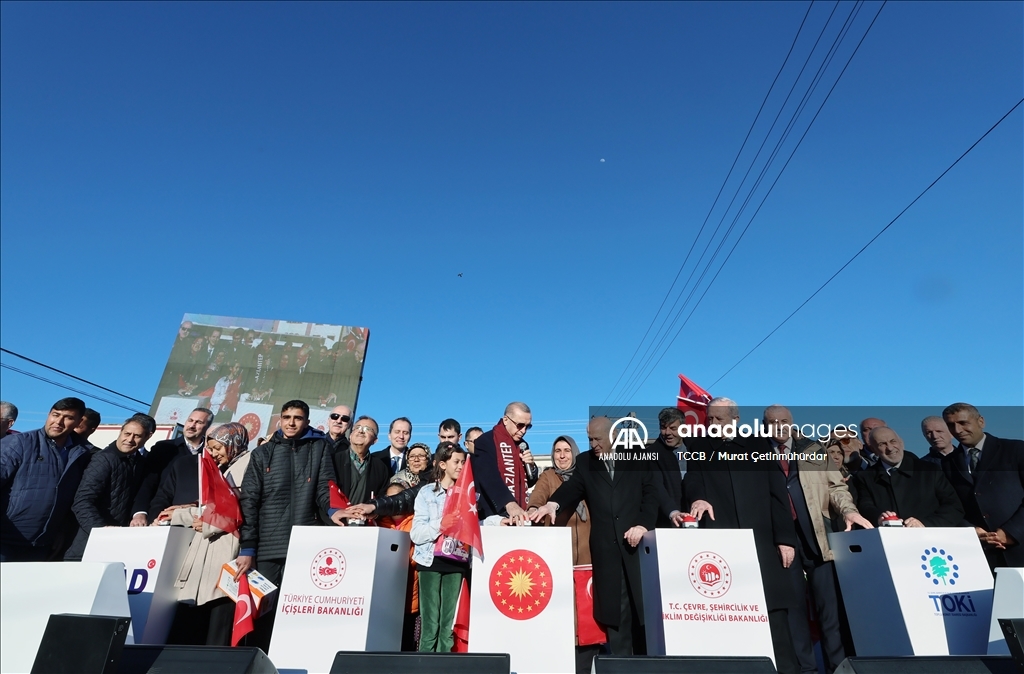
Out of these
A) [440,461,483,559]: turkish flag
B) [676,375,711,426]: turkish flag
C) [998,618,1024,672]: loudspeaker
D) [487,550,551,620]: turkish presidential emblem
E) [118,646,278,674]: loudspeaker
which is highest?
[676,375,711,426]: turkish flag

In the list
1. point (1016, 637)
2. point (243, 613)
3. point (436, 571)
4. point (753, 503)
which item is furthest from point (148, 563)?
point (1016, 637)

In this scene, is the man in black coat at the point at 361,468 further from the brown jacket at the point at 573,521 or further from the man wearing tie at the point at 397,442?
the brown jacket at the point at 573,521

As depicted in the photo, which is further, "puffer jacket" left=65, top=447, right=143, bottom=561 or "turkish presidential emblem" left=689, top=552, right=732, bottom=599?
"puffer jacket" left=65, top=447, right=143, bottom=561

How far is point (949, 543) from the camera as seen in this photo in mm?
3309

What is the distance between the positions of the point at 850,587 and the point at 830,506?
58 cm

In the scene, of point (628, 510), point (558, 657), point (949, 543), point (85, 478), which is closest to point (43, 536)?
point (85, 478)

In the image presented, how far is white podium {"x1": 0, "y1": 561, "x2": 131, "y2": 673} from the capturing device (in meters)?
2.34

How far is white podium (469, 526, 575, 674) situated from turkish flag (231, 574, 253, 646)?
4.34 feet

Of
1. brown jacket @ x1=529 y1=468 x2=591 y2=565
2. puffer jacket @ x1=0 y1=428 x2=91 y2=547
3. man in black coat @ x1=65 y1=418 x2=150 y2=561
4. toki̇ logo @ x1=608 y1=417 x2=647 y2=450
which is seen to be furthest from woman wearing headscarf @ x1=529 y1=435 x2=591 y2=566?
puffer jacket @ x1=0 y1=428 x2=91 y2=547

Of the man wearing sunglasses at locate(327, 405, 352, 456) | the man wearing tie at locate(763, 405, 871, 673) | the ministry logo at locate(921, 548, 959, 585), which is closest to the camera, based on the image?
the ministry logo at locate(921, 548, 959, 585)

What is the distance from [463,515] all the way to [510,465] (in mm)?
1002

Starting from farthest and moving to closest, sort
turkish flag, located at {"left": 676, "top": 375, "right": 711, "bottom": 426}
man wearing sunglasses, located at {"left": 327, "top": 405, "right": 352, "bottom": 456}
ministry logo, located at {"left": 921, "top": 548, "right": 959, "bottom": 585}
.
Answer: turkish flag, located at {"left": 676, "top": 375, "right": 711, "bottom": 426} → man wearing sunglasses, located at {"left": 327, "top": 405, "right": 352, "bottom": 456} → ministry logo, located at {"left": 921, "top": 548, "right": 959, "bottom": 585}

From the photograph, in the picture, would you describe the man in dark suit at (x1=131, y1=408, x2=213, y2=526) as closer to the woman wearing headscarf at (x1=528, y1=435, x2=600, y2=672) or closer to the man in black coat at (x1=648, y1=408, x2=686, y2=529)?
the woman wearing headscarf at (x1=528, y1=435, x2=600, y2=672)

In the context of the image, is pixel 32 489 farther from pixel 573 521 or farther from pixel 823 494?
pixel 823 494
